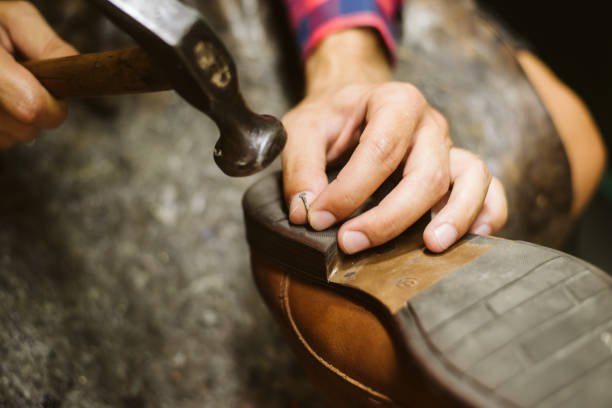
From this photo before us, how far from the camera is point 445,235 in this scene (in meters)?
0.59

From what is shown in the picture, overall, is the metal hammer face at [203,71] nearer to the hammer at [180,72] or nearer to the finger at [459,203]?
the hammer at [180,72]

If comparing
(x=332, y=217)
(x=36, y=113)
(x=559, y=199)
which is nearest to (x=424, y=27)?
(x=559, y=199)

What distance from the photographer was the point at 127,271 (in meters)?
1.07

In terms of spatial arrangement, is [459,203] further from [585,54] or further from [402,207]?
[585,54]

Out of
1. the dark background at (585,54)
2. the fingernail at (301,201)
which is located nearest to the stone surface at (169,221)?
the fingernail at (301,201)

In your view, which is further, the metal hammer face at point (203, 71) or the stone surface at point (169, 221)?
the stone surface at point (169, 221)

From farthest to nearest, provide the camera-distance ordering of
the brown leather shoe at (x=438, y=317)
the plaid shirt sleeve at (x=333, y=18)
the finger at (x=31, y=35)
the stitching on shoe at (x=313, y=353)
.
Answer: the plaid shirt sleeve at (x=333, y=18) → the finger at (x=31, y=35) → the stitching on shoe at (x=313, y=353) → the brown leather shoe at (x=438, y=317)

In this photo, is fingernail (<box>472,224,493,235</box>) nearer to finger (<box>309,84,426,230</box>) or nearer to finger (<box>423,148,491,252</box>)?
finger (<box>423,148,491,252</box>)

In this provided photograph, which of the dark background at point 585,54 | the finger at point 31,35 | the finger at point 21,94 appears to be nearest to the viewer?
the finger at point 21,94

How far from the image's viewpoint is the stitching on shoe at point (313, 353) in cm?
57

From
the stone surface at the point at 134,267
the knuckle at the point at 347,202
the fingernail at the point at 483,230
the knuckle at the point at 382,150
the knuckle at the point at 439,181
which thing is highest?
the knuckle at the point at 382,150

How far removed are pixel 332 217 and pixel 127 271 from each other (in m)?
0.67

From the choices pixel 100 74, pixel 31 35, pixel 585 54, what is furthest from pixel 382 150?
pixel 585 54

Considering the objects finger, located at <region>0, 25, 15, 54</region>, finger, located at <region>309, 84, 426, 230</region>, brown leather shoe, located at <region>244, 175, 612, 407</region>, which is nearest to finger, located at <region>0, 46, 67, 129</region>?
finger, located at <region>0, 25, 15, 54</region>
